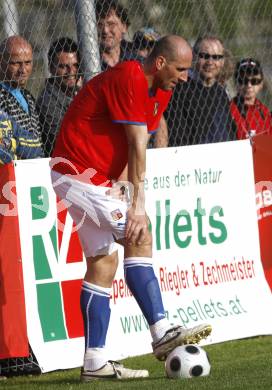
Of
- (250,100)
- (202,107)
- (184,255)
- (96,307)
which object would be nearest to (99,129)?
(96,307)

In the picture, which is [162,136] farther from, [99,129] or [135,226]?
[135,226]

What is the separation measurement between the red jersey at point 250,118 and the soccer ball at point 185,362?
373cm

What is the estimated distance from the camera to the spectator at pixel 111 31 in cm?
947

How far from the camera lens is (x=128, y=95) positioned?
7.14 m

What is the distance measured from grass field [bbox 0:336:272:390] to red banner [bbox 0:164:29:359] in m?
0.24

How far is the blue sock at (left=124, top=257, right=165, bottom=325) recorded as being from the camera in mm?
7352

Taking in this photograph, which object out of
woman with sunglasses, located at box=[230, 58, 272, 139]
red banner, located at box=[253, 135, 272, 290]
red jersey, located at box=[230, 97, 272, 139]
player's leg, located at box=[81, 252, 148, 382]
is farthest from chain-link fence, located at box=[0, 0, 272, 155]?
player's leg, located at box=[81, 252, 148, 382]

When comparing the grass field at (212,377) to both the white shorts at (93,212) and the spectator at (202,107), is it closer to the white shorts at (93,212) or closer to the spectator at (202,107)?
the white shorts at (93,212)

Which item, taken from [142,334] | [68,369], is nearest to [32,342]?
[68,369]

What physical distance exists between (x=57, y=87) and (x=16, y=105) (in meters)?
0.63

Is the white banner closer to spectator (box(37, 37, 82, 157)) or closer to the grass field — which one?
the grass field

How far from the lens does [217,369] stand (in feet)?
25.4

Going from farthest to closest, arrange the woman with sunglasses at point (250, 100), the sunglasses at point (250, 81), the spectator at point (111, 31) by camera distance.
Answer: the sunglasses at point (250, 81), the woman with sunglasses at point (250, 100), the spectator at point (111, 31)

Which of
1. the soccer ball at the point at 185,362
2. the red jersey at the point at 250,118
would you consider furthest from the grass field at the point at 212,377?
the red jersey at the point at 250,118
